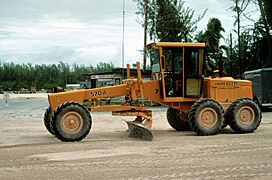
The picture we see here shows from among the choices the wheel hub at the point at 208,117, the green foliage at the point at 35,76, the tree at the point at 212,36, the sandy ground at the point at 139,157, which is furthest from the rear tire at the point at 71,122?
the green foliage at the point at 35,76

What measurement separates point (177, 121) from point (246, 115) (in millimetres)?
2428

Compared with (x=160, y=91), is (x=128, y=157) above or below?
below

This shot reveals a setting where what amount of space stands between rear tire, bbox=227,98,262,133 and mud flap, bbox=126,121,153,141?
303 cm

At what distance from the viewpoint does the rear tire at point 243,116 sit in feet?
47.1

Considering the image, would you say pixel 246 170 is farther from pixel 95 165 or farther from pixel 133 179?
pixel 95 165

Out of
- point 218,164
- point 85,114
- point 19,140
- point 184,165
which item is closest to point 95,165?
point 184,165

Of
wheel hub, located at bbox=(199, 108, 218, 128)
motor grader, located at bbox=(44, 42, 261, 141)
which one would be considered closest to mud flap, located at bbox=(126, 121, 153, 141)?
motor grader, located at bbox=(44, 42, 261, 141)

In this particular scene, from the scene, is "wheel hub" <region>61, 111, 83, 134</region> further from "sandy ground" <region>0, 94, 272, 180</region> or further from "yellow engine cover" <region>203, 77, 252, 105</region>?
"yellow engine cover" <region>203, 77, 252, 105</region>

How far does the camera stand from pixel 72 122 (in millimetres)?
12547

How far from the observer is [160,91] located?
14266 millimetres

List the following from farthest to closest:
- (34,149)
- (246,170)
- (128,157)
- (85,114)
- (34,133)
→ (34,133) < (85,114) < (34,149) < (128,157) < (246,170)

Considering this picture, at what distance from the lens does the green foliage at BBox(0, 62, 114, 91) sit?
10631 cm

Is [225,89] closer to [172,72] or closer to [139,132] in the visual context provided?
[172,72]

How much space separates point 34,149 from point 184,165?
404 centimetres
